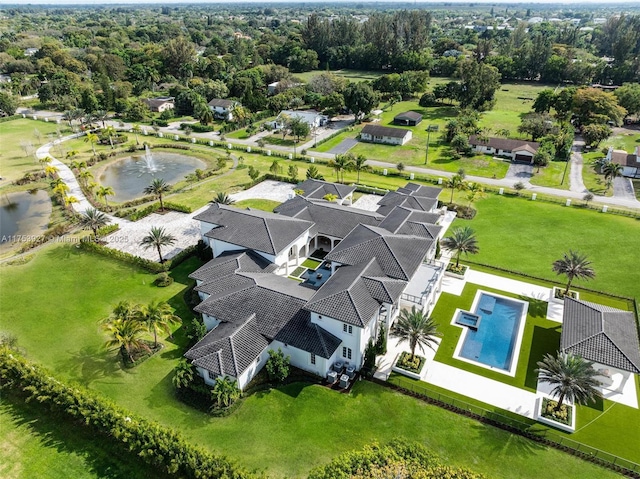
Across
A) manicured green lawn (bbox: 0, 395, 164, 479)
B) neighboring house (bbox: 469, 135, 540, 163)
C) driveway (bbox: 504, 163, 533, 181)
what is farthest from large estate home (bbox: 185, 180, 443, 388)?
neighboring house (bbox: 469, 135, 540, 163)

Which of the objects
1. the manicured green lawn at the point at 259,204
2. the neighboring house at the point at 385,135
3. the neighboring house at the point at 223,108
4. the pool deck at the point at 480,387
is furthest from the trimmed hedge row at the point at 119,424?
the neighboring house at the point at 223,108

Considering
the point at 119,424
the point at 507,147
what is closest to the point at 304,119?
the point at 507,147

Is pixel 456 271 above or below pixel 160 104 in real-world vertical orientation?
below

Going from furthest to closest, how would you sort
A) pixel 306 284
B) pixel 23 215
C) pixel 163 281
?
1. pixel 23 215
2. pixel 163 281
3. pixel 306 284

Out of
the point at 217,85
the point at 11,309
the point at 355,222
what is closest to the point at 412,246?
the point at 355,222

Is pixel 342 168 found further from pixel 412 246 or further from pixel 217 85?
pixel 217 85

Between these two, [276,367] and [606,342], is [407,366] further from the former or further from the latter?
[606,342]
